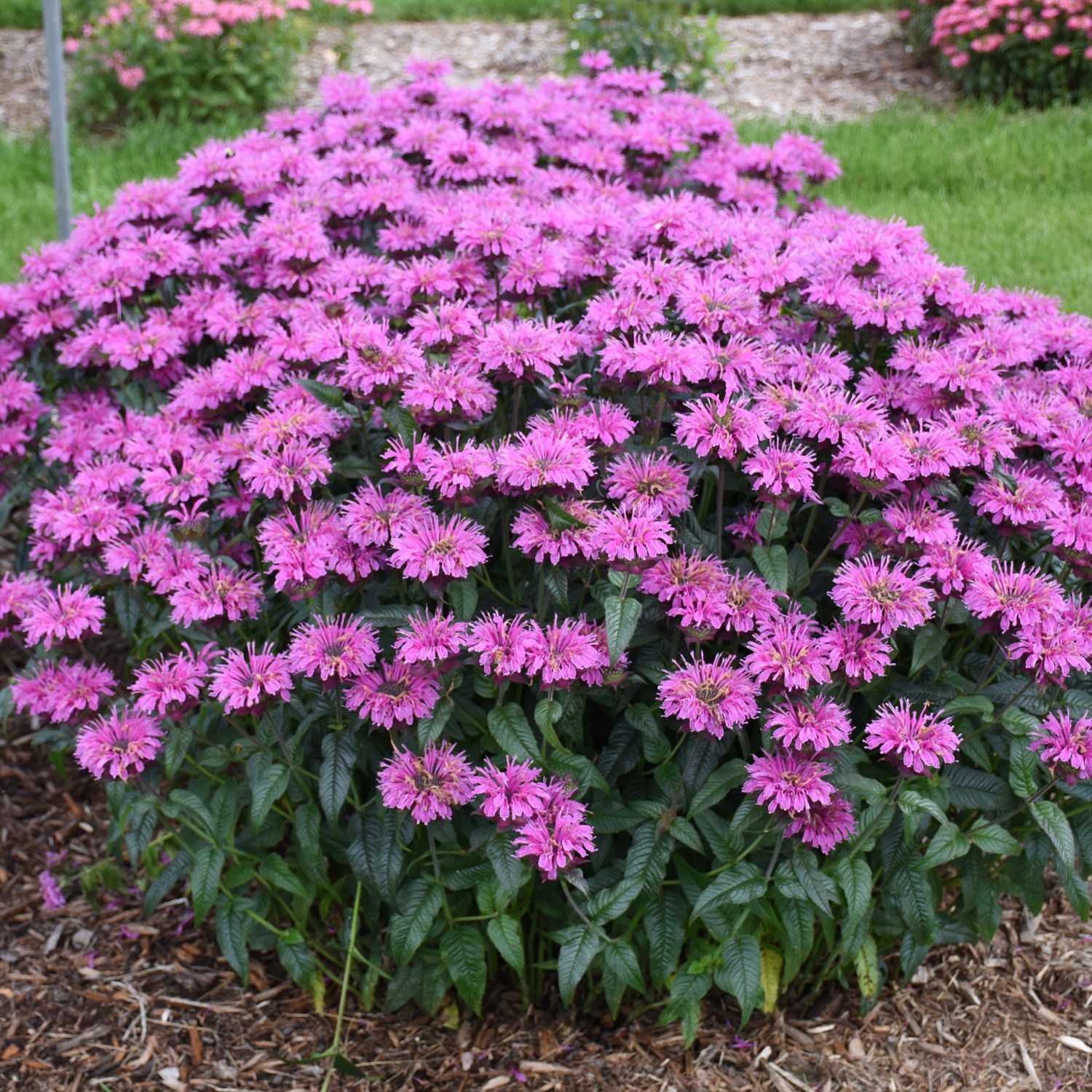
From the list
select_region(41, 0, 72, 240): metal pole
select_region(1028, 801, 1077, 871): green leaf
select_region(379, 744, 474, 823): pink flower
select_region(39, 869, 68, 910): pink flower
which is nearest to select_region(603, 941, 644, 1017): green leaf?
select_region(379, 744, 474, 823): pink flower

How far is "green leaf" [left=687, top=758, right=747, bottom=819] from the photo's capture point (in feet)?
6.17

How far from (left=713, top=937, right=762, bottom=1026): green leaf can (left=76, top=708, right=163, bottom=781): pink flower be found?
1015mm

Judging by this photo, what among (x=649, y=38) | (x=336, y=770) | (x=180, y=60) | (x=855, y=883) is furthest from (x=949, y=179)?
(x=336, y=770)

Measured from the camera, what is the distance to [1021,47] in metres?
7.52

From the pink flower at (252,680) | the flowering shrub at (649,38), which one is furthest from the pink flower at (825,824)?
the flowering shrub at (649,38)

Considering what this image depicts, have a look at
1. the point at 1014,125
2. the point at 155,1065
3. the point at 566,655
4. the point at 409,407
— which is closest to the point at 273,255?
the point at 409,407

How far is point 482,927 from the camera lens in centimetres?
216

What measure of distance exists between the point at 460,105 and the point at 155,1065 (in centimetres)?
256

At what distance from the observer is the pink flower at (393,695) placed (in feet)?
6.00

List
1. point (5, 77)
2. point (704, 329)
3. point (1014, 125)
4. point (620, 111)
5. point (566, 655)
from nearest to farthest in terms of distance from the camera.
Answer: point (566, 655), point (704, 329), point (620, 111), point (1014, 125), point (5, 77)

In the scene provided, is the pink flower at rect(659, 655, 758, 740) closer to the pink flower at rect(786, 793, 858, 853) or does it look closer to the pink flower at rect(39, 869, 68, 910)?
the pink flower at rect(786, 793, 858, 853)

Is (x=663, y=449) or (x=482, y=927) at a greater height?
(x=663, y=449)

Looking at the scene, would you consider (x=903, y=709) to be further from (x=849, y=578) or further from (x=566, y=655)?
(x=566, y=655)

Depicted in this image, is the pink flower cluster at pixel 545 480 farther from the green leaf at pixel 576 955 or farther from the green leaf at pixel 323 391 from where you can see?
the green leaf at pixel 576 955
